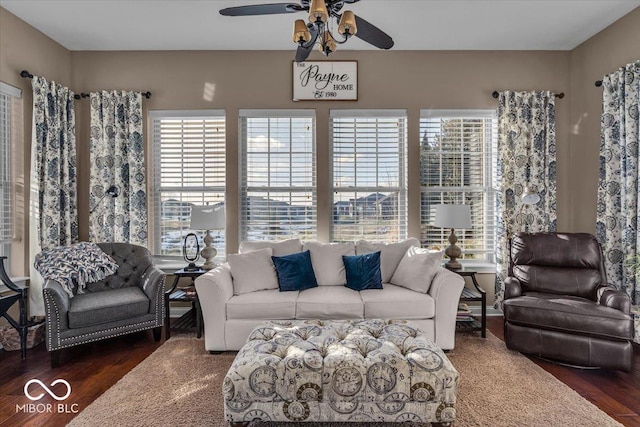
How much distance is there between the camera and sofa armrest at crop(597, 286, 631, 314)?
2.83 meters

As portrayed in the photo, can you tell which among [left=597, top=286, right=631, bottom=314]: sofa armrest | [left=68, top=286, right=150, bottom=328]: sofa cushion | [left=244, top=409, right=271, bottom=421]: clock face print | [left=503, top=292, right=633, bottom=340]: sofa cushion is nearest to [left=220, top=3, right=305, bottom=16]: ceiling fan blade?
[left=244, top=409, right=271, bottom=421]: clock face print

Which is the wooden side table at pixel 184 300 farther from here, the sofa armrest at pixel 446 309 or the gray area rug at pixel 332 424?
the sofa armrest at pixel 446 309

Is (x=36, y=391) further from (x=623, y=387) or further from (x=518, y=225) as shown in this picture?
(x=518, y=225)

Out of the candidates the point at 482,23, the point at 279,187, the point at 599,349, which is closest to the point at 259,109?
the point at 279,187

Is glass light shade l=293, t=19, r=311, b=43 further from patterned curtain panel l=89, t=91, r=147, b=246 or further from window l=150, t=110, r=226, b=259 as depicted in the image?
patterned curtain panel l=89, t=91, r=147, b=246

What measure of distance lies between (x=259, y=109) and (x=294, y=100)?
0.43 meters

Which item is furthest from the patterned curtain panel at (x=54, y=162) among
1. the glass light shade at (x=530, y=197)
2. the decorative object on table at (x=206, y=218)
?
the glass light shade at (x=530, y=197)

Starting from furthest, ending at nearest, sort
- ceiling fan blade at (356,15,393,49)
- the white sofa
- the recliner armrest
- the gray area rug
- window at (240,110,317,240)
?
window at (240,110,317,240) → the recliner armrest → the white sofa → ceiling fan blade at (356,15,393,49) → the gray area rug

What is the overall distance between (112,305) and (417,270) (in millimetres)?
2749

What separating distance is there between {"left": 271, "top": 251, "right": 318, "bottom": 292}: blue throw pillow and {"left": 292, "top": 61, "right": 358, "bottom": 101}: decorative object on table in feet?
6.43

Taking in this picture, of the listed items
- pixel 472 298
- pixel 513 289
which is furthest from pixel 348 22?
pixel 472 298

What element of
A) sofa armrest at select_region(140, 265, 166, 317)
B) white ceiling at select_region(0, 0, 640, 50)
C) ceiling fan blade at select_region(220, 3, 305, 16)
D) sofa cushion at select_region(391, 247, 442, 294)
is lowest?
sofa armrest at select_region(140, 265, 166, 317)

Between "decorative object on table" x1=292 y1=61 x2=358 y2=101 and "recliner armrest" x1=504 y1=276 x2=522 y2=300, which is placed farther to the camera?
"decorative object on table" x1=292 y1=61 x2=358 y2=101

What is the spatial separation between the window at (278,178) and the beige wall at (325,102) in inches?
7.0
